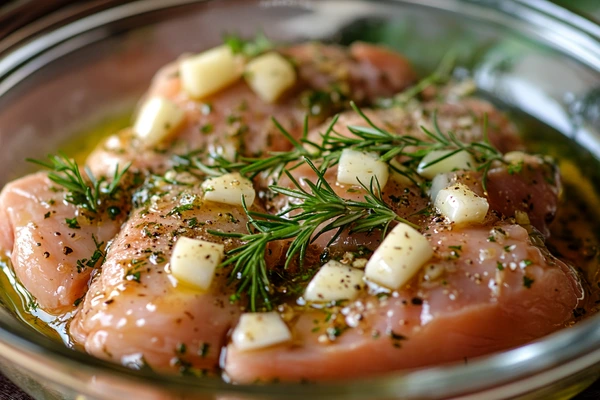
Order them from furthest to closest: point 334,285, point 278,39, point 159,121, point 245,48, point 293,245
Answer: point 278,39 < point 245,48 < point 159,121 < point 293,245 < point 334,285

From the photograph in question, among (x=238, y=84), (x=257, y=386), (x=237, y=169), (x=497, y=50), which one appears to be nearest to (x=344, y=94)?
(x=238, y=84)

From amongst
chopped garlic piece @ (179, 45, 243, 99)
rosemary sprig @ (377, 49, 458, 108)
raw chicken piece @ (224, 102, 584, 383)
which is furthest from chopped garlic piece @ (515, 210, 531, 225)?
chopped garlic piece @ (179, 45, 243, 99)

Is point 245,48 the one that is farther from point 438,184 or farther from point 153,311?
point 153,311

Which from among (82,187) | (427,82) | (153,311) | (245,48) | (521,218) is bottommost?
(521,218)

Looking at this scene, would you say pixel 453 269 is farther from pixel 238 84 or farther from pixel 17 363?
pixel 238 84

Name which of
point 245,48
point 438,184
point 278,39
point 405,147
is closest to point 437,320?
point 438,184

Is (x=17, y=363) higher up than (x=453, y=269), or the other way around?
(x=17, y=363)

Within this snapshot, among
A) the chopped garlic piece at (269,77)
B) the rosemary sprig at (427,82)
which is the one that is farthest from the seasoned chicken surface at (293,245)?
the rosemary sprig at (427,82)
